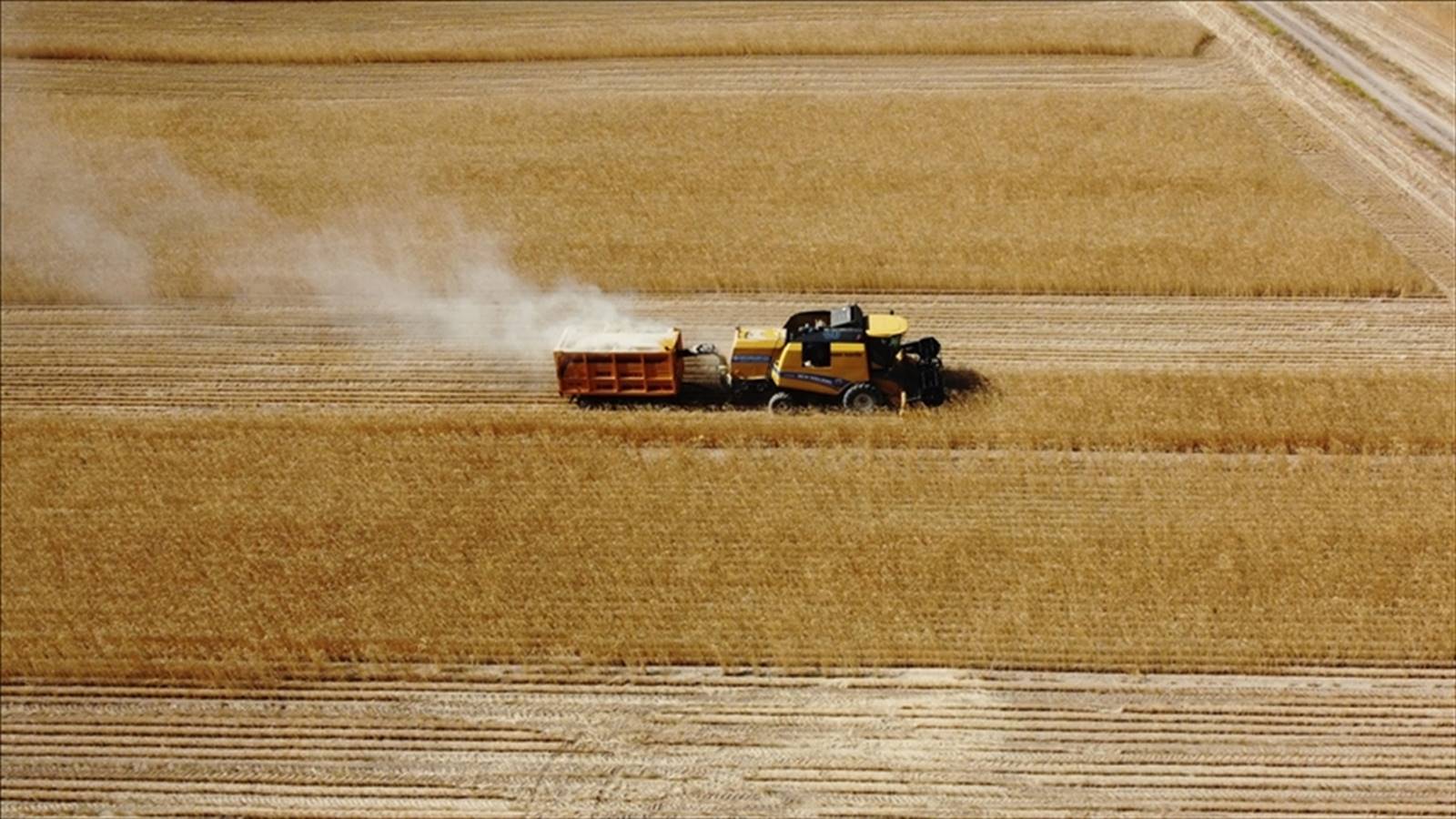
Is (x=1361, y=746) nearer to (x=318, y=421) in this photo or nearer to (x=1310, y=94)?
A: (x=318, y=421)

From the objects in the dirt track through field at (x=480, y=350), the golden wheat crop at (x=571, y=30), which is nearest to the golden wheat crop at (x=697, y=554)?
the dirt track through field at (x=480, y=350)

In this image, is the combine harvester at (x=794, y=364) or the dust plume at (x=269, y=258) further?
the dust plume at (x=269, y=258)

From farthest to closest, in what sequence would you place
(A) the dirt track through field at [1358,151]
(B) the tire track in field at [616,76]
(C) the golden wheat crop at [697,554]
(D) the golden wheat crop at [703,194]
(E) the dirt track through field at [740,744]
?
1. (B) the tire track in field at [616,76]
2. (A) the dirt track through field at [1358,151]
3. (D) the golden wheat crop at [703,194]
4. (C) the golden wheat crop at [697,554]
5. (E) the dirt track through field at [740,744]

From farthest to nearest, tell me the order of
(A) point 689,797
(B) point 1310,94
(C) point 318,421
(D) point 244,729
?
(B) point 1310,94
(C) point 318,421
(D) point 244,729
(A) point 689,797

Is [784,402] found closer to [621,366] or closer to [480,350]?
[621,366]

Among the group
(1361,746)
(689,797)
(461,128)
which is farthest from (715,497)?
(461,128)

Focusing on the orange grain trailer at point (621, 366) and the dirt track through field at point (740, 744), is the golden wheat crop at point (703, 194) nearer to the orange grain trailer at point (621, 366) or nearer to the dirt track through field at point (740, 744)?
the orange grain trailer at point (621, 366)

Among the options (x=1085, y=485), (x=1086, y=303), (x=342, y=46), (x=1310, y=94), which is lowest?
(x=1085, y=485)
